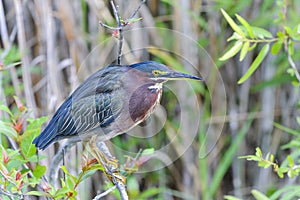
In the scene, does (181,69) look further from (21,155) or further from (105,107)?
(21,155)

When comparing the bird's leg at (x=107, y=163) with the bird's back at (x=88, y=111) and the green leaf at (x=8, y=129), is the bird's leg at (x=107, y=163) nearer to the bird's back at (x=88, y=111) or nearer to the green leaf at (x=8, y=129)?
the bird's back at (x=88, y=111)

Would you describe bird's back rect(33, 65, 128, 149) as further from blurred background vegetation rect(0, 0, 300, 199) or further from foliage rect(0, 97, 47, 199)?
blurred background vegetation rect(0, 0, 300, 199)

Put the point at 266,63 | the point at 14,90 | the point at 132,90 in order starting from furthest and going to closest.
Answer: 1. the point at 266,63
2. the point at 14,90
3. the point at 132,90

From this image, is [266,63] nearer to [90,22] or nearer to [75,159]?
[90,22]

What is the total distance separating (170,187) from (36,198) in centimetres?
67

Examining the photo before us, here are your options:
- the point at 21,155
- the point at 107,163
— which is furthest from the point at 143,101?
the point at 21,155

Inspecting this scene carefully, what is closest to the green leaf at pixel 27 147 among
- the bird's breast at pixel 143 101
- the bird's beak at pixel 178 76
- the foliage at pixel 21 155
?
the foliage at pixel 21 155

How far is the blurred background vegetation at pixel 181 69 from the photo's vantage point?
2.30 metres

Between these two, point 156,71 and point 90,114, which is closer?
point 156,71

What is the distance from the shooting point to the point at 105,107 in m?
1.44

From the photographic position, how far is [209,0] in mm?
2449

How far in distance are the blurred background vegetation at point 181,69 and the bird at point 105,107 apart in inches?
28.7

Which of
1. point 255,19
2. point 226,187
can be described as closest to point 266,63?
point 255,19

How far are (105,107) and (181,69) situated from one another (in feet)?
2.70
